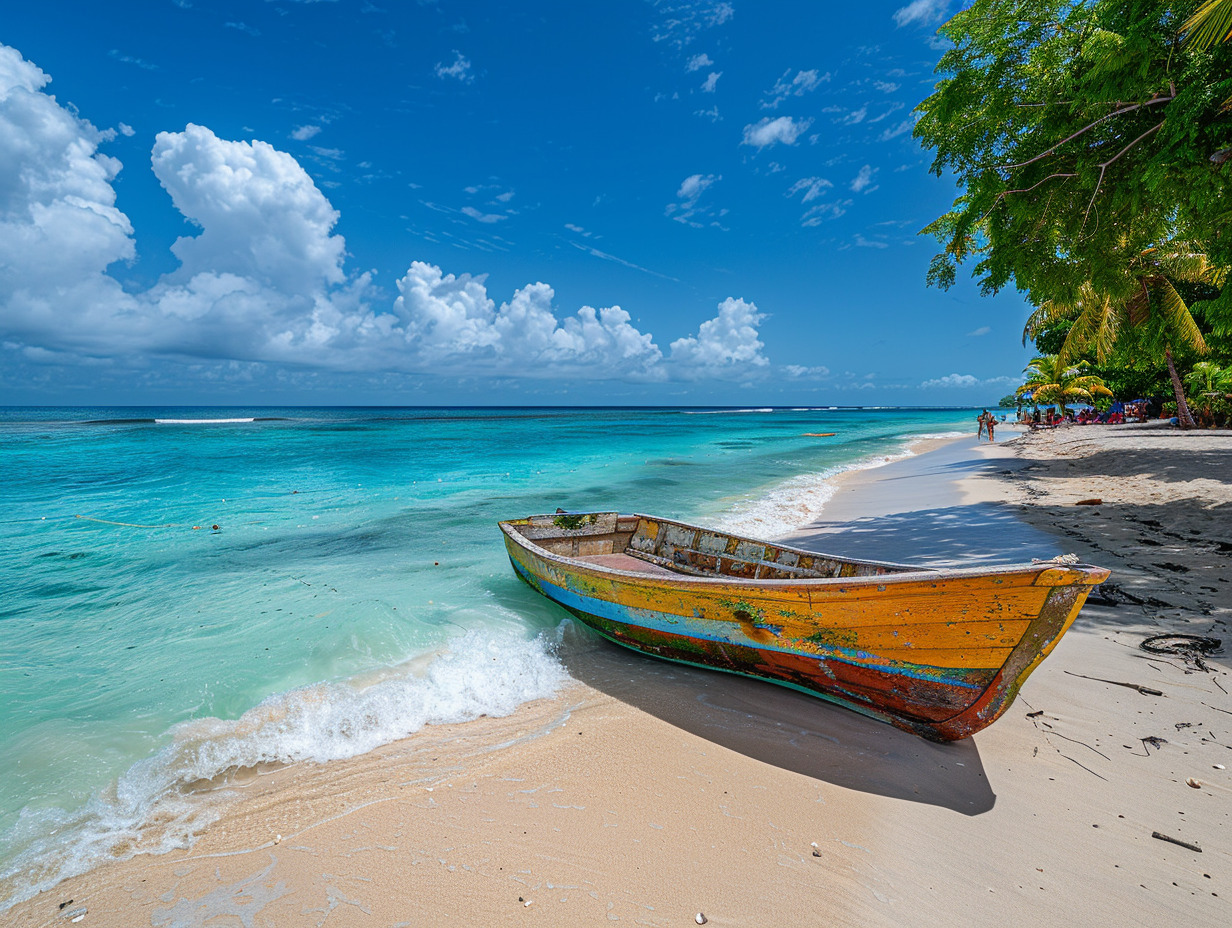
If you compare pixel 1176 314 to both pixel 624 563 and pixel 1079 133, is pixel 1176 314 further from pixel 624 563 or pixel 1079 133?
pixel 624 563

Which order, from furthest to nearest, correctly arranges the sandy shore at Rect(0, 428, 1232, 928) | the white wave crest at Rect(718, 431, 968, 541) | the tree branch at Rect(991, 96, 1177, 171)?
the white wave crest at Rect(718, 431, 968, 541) < the tree branch at Rect(991, 96, 1177, 171) < the sandy shore at Rect(0, 428, 1232, 928)

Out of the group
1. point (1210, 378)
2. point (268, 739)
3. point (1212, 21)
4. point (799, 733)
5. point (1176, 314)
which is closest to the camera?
point (799, 733)

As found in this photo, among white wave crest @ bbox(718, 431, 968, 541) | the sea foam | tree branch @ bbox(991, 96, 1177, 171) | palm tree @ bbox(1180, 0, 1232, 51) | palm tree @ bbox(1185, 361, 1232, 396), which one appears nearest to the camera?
the sea foam

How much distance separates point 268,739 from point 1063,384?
42.7 meters

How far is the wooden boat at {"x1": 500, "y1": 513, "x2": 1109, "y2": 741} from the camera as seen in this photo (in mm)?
3457

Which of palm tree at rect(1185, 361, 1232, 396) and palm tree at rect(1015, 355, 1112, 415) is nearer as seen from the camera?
palm tree at rect(1185, 361, 1232, 396)

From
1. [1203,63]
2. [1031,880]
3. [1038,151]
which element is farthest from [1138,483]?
[1031,880]

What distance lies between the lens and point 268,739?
4828 millimetres

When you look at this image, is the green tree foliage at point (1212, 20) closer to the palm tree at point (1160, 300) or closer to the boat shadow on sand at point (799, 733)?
the boat shadow on sand at point (799, 733)

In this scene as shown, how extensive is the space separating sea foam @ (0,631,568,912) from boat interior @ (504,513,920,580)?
211 cm

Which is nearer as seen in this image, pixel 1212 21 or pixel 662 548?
pixel 1212 21

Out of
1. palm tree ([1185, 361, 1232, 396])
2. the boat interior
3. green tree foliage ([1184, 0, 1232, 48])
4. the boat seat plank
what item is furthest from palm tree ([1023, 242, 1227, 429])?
the boat seat plank

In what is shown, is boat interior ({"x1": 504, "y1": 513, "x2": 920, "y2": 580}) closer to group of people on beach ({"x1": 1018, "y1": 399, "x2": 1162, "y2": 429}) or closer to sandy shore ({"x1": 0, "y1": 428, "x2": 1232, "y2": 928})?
sandy shore ({"x1": 0, "y1": 428, "x2": 1232, "y2": 928})

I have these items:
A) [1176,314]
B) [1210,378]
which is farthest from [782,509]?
[1210,378]
